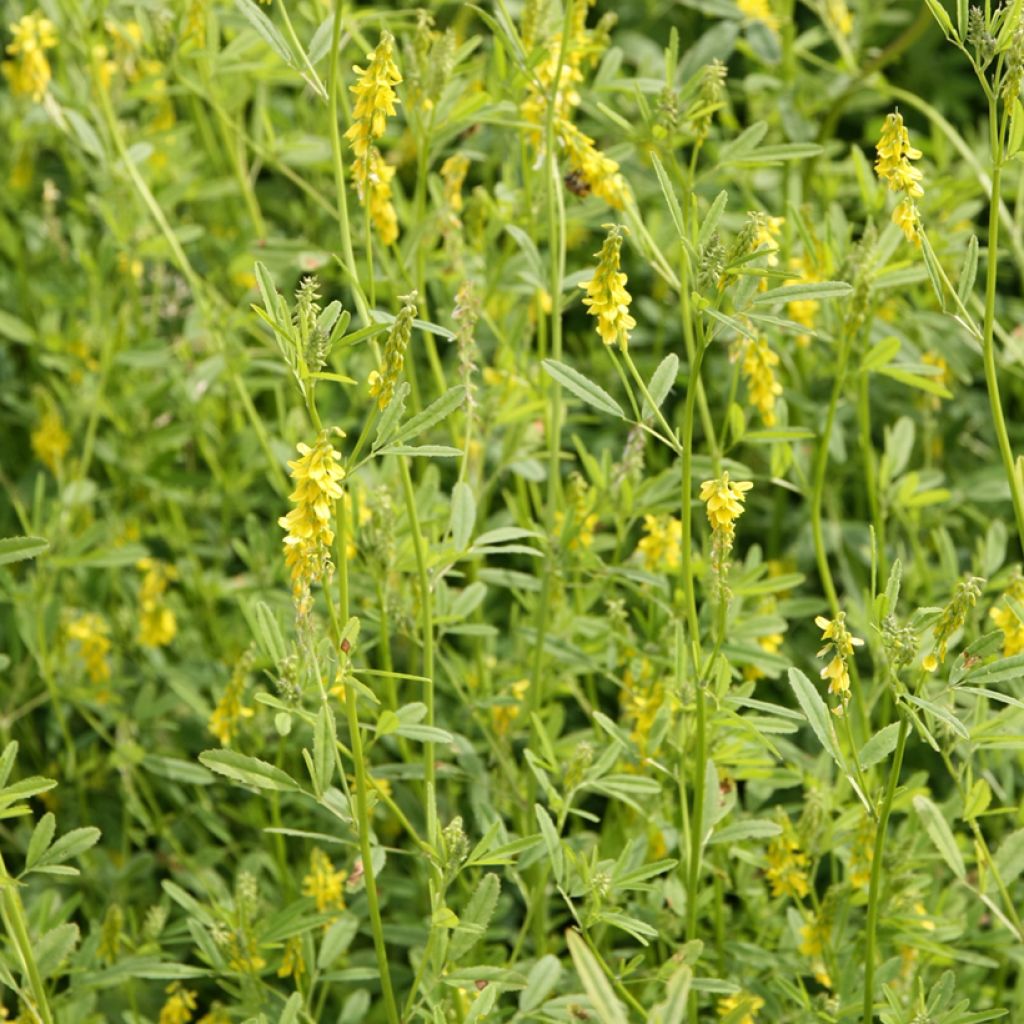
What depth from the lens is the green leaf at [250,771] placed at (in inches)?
59.9

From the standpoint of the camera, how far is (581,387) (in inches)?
60.0

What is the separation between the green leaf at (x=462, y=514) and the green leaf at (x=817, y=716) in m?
0.45

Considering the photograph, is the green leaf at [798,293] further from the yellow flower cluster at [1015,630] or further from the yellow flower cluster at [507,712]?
the yellow flower cluster at [507,712]

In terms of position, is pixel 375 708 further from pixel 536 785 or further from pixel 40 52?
pixel 40 52

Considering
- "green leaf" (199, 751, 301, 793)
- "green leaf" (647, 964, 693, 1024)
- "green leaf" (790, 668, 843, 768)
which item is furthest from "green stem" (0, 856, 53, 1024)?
"green leaf" (790, 668, 843, 768)

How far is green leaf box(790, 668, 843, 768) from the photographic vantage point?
1.44 metres

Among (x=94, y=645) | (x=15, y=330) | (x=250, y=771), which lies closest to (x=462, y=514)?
(x=250, y=771)

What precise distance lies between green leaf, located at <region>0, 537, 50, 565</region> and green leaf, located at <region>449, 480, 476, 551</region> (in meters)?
0.46

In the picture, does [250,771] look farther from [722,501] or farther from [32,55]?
[32,55]

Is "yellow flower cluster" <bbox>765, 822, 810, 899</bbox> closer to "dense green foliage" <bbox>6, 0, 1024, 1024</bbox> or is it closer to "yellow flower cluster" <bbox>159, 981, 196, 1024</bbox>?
"dense green foliage" <bbox>6, 0, 1024, 1024</bbox>

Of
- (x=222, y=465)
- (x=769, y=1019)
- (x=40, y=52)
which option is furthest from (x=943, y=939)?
(x=40, y=52)

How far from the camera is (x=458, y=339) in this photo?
5.73 feet

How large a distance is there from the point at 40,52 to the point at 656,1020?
1.89m

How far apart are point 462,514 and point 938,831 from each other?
0.62 m
